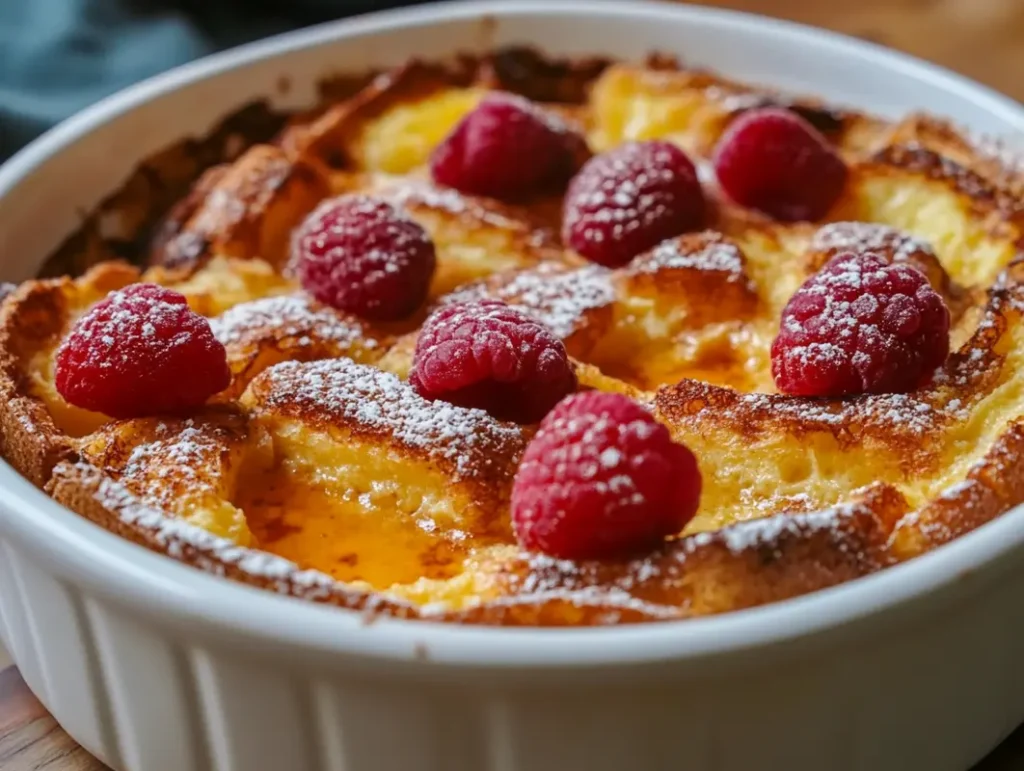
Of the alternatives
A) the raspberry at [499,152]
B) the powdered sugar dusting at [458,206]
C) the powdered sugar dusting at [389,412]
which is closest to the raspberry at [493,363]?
the powdered sugar dusting at [389,412]

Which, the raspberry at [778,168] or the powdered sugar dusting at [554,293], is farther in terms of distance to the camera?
the raspberry at [778,168]

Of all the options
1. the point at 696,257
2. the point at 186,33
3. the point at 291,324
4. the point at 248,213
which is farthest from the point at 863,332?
the point at 186,33

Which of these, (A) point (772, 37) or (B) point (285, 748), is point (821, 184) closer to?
(A) point (772, 37)

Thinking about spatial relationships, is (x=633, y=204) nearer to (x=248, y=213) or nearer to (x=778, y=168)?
(x=778, y=168)

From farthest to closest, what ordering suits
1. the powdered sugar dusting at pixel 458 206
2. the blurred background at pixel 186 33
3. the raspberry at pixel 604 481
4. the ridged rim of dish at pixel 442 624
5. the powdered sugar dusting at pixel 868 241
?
the blurred background at pixel 186 33 → the powdered sugar dusting at pixel 458 206 → the powdered sugar dusting at pixel 868 241 → the raspberry at pixel 604 481 → the ridged rim of dish at pixel 442 624

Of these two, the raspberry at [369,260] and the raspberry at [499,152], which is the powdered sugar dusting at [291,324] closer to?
the raspberry at [369,260]

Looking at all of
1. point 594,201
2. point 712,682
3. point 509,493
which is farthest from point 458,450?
point 594,201

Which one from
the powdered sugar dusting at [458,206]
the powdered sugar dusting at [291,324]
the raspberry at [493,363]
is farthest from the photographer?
the powdered sugar dusting at [458,206]
